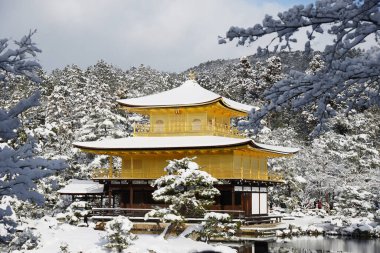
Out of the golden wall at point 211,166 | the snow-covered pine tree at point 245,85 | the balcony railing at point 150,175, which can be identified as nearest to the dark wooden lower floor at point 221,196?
the balcony railing at point 150,175

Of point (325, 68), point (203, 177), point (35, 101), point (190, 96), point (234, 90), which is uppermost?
point (234, 90)

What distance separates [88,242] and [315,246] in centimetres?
1261

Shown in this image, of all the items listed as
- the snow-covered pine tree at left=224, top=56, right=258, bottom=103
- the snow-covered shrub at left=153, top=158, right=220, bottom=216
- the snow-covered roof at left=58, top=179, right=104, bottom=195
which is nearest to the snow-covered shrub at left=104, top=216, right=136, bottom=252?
the snow-covered shrub at left=153, top=158, right=220, bottom=216

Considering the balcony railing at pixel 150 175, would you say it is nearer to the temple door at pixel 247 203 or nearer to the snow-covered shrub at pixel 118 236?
the temple door at pixel 247 203

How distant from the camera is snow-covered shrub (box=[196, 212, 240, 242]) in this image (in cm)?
2512

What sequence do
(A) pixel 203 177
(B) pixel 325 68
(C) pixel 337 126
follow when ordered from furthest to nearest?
1. (C) pixel 337 126
2. (A) pixel 203 177
3. (B) pixel 325 68

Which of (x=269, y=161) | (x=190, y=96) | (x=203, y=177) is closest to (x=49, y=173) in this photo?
(x=203, y=177)

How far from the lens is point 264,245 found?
2923 centimetres

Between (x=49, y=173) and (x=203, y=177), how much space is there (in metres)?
20.9

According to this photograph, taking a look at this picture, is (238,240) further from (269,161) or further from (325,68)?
(325,68)

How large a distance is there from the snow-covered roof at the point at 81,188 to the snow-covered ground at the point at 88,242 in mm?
6905

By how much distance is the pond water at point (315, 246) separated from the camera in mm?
27828

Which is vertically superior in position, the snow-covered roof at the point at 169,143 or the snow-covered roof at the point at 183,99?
the snow-covered roof at the point at 183,99

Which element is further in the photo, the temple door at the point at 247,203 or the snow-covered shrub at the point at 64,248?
the temple door at the point at 247,203
